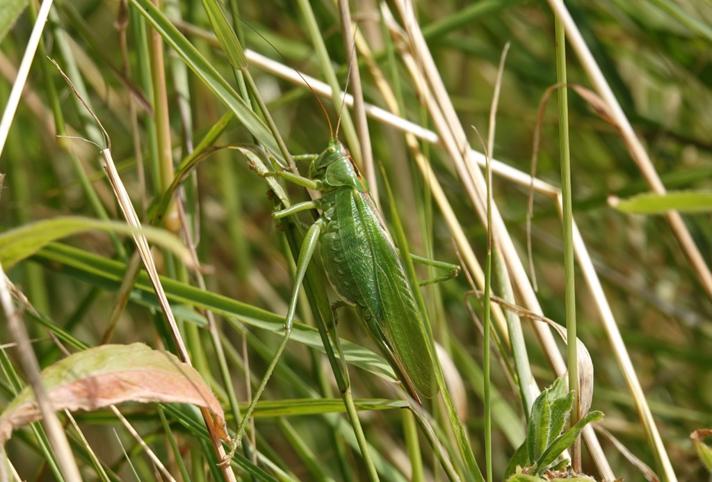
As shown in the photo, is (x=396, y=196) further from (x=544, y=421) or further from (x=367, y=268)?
(x=544, y=421)

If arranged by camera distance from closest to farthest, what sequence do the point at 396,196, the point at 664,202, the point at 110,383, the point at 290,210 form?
1. the point at 664,202
2. the point at 110,383
3. the point at 290,210
4. the point at 396,196

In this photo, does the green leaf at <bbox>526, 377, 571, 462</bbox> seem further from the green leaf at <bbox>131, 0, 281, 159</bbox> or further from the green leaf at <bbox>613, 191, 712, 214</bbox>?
the green leaf at <bbox>131, 0, 281, 159</bbox>

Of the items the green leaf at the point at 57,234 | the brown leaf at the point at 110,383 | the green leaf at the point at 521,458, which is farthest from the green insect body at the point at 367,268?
the green leaf at the point at 57,234

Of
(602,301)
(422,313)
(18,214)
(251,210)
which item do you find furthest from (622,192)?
(18,214)

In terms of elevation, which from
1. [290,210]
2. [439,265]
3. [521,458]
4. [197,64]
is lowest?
[521,458]

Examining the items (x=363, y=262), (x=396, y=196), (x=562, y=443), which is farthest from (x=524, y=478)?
(x=396, y=196)

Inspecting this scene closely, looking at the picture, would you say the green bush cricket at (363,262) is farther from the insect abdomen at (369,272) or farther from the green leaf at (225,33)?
the green leaf at (225,33)

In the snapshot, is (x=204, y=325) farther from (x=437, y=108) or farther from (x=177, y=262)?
(x=437, y=108)
